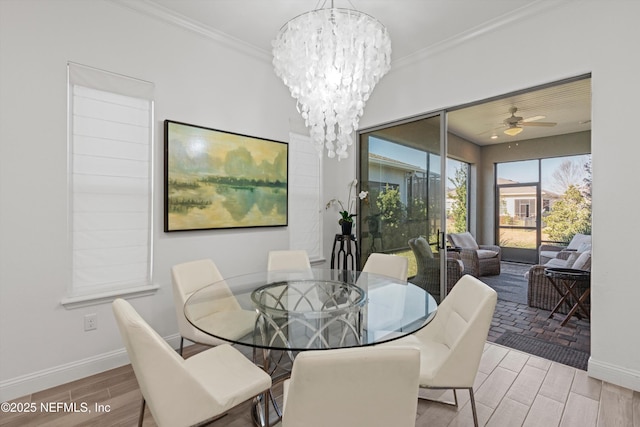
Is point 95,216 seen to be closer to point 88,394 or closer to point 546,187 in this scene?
point 88,394

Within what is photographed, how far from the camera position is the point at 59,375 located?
2264mm

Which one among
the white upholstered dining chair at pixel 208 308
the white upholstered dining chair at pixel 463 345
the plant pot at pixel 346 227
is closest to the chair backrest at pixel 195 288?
the white upholstered dining chair at pixel 208 308

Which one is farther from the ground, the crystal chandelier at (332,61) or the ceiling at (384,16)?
the ceiling at (384,16)

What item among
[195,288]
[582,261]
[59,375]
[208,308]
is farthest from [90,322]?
[582,261]

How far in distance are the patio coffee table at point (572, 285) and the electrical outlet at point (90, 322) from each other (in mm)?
4428

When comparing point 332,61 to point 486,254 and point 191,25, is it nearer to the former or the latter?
point 191,25

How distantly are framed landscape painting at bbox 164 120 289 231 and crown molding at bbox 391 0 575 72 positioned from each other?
68.0 inches

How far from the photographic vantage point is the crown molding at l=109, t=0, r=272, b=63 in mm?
2598

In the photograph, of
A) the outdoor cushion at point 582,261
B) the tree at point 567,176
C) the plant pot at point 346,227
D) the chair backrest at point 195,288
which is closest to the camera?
the chair backrest at point 195,288

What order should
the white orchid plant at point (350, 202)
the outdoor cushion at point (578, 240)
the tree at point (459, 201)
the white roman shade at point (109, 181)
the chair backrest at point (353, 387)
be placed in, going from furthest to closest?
the tree at point (459, 201), the outdoor cushion at point (578, 240), the white orchid plant at point (350, 202), the white roman shade at point (109, 181), the chair backrest at point (353, 387)

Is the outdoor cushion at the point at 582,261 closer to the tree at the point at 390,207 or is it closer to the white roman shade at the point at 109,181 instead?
the tree at the point at 390,207

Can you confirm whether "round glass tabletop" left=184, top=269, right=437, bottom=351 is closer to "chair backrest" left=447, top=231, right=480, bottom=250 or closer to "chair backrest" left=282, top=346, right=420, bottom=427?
"chair backrest" left=282, top=346, right=420, bottom=427

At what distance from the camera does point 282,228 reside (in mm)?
3691

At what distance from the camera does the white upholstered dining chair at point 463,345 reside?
1555 millimetres
